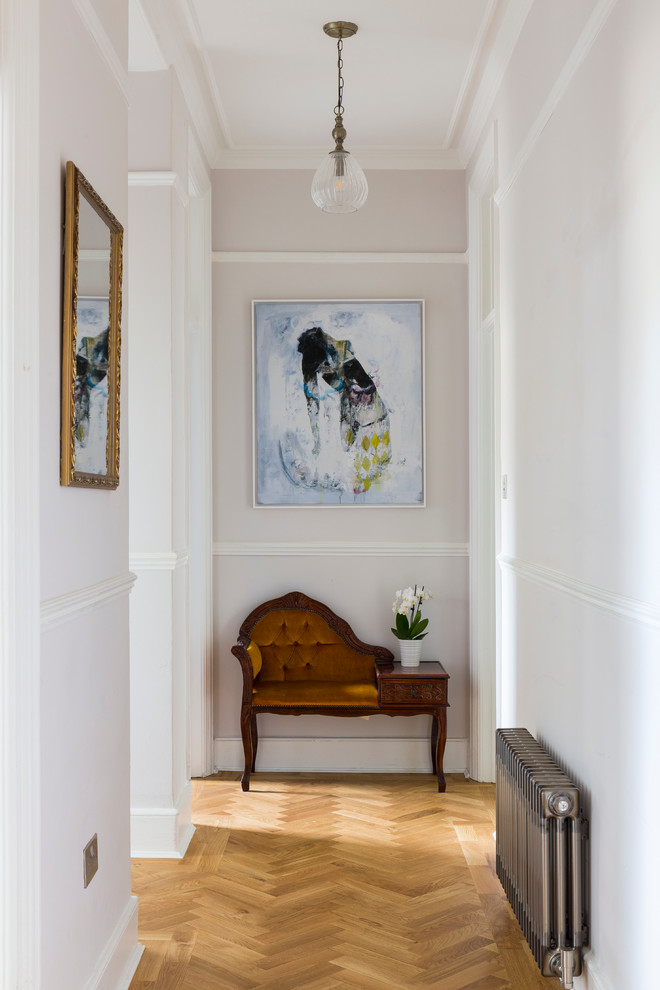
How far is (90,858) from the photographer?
2092 millimetres

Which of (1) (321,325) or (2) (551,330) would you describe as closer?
(2) (551,330)


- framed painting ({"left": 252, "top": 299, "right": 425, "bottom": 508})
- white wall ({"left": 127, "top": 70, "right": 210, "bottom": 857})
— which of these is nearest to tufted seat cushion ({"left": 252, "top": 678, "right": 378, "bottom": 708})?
white wall ({"left": 127, "top": 70, "right": 210, "bottom": 857})

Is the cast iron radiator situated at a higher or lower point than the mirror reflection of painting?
lower

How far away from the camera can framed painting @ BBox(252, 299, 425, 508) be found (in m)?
4.46

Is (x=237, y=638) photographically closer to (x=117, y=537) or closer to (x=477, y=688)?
(x=477, y=688)

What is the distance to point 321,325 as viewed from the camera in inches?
176

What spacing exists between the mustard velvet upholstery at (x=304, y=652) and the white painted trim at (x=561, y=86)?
2261 millimetres

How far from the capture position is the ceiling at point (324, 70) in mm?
3133

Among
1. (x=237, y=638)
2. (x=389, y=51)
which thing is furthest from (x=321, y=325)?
(x=237, y=638)

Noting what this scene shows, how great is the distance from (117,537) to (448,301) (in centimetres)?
270

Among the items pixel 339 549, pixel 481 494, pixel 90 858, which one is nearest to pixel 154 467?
pixel 339 549

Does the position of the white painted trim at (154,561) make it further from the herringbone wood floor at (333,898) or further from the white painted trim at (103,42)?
the white painted trim at (103,42)

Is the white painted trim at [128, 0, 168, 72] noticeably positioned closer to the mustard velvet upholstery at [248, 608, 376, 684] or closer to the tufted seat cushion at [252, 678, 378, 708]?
the mustard velvet upholstery at [248, 608, 376, 684]

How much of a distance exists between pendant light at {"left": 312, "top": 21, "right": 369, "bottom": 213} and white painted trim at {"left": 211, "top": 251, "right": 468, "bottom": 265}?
1238 millimetres
